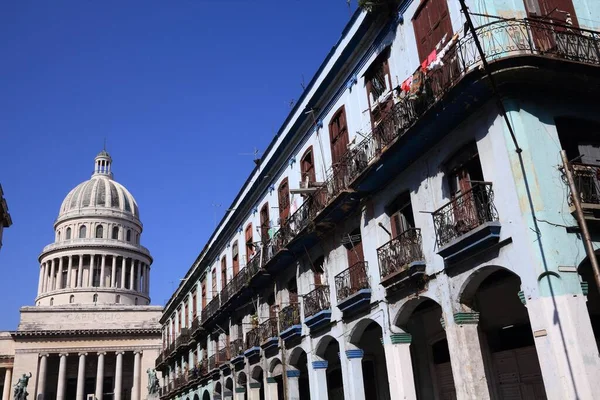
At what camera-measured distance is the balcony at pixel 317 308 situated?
18656mm

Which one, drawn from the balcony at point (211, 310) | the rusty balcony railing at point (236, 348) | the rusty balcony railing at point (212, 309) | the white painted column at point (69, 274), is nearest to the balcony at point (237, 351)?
the rusty balcony railing at point (236, 348)

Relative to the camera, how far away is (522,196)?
1109 cm

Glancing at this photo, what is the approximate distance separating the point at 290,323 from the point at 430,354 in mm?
5769

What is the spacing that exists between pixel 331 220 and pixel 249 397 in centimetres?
1145

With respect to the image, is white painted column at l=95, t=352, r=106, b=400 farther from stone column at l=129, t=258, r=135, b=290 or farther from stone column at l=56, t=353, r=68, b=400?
stone column at l=129, t=258, r=135, b=290

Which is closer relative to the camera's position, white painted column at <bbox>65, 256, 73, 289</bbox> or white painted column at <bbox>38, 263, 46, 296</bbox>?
white painted column at <bbox>65, 256, 73, 289</bbox>

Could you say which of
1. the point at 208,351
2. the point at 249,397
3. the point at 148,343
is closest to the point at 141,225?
the point at 148,343

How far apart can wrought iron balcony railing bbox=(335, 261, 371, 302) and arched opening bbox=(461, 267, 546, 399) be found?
10.4ft

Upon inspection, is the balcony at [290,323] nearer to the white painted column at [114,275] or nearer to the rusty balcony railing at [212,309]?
the rusty balcony railing at [212,309]

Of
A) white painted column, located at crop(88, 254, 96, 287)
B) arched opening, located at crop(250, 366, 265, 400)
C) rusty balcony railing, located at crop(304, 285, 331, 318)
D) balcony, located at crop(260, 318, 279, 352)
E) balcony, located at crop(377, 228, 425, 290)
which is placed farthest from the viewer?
white painted column, located at crop(88, 254, 96, 287)

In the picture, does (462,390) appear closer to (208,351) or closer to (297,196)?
(297,196)

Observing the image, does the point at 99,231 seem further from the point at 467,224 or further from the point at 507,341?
the point at 467,224

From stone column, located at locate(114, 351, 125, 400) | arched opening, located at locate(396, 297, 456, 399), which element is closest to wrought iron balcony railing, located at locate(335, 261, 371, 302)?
arched opening, located at locate(396, 297, 456, 399)

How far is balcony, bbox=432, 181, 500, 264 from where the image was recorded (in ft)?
38.2
